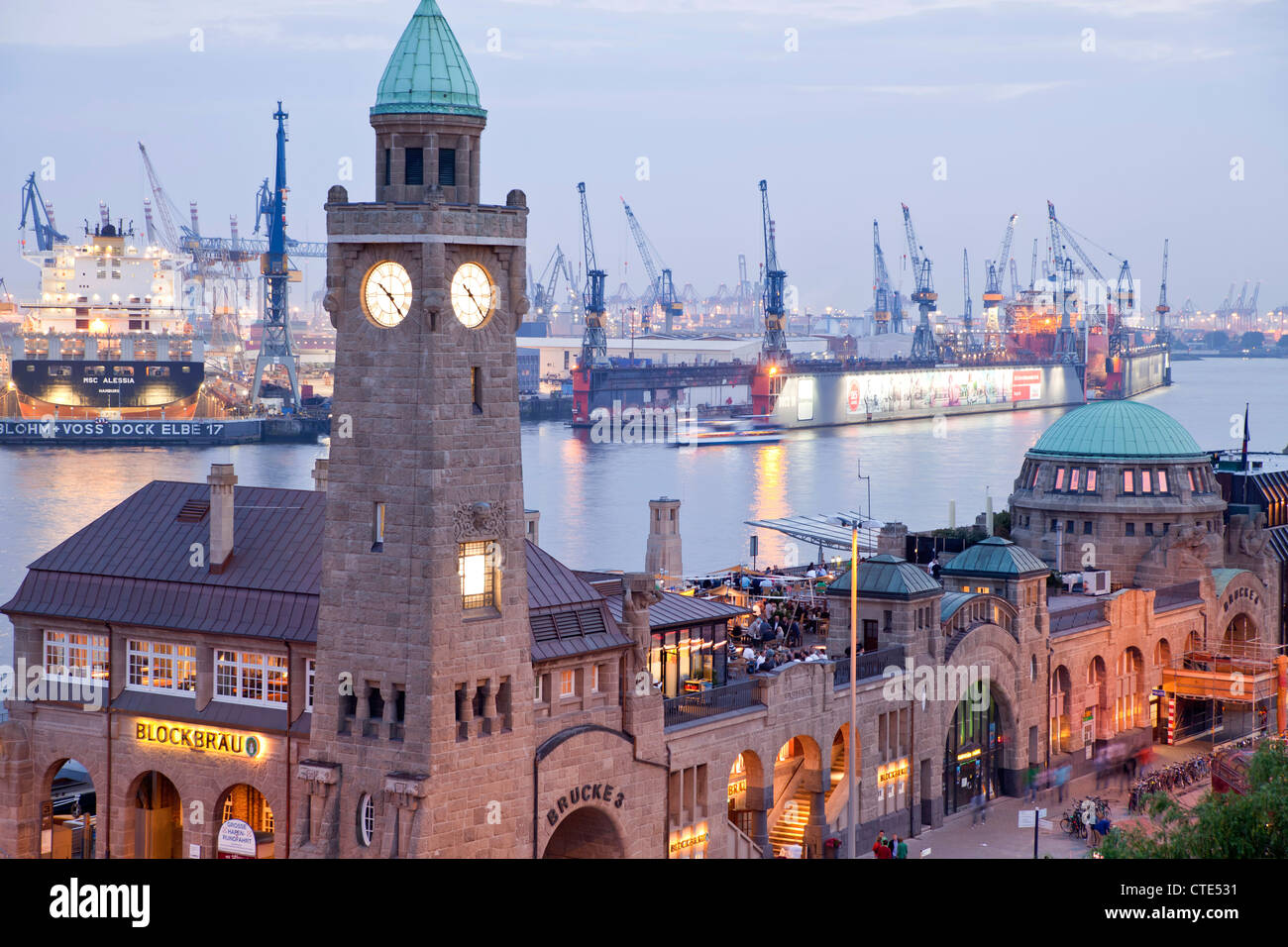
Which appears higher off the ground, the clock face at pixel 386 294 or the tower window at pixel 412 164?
the tower window at pixel 412 164

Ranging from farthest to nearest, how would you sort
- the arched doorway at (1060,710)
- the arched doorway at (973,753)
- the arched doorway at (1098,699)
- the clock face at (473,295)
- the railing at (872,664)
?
the arched doorway at (1098,699) < the arched doorway at (1060,710) < the arched doorway at (973,753) < the railing at (872,664) < the clock face at (473,295)

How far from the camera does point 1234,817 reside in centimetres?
3073

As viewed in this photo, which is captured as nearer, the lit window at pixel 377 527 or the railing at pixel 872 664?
the lit window at pixel 377 527

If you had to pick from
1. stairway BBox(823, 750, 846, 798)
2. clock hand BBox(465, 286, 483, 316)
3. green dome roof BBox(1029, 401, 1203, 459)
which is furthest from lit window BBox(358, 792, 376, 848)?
green dome roof BBox(1029, 401, 1203, 459)

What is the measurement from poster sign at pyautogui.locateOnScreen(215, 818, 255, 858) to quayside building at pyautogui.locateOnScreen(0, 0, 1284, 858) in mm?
64

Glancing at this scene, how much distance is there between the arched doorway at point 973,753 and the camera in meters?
50.1

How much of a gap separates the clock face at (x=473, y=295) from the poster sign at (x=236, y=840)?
11444mm

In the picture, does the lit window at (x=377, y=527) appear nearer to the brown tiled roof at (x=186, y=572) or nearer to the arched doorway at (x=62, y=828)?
the brown tiled roof at (x=186, y=572)

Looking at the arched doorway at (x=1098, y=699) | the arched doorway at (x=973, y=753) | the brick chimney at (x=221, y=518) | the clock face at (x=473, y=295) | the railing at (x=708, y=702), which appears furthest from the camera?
the arched doorway at (x=1098, y=699)

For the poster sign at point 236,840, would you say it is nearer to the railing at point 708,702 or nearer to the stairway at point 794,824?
the railing at point 708,702

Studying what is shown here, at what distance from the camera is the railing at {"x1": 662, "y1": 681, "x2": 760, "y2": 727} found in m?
40.2

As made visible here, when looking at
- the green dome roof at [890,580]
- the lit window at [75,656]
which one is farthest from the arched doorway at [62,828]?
the green dome roof at [890,580]

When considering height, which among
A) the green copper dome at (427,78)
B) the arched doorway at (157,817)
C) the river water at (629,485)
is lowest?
the river water at (629,485)
